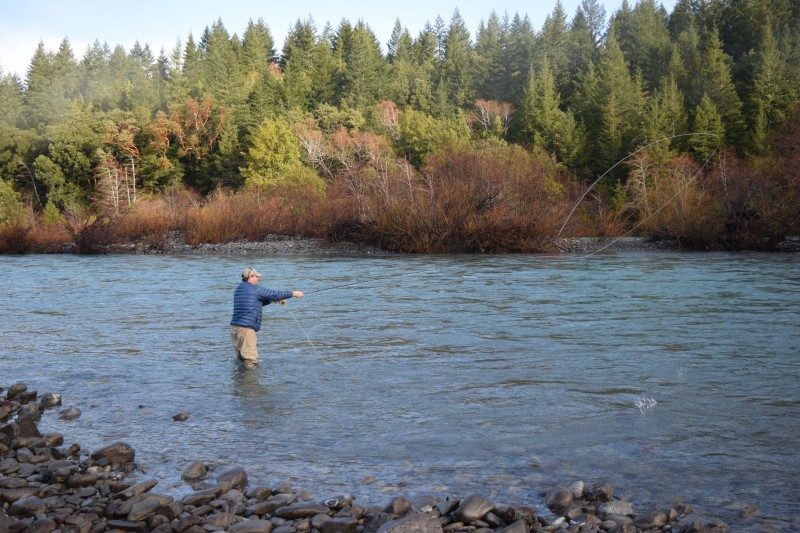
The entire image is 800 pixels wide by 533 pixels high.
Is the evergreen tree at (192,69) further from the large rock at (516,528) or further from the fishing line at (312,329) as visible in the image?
the large rock at (516,528)

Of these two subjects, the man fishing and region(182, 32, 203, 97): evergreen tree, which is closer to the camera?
the man fishing

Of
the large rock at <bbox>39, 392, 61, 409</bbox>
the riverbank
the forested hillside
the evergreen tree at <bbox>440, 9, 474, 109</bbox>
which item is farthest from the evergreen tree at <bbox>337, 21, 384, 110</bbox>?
the large rock at <bbox>39, 392, 61, 409</bbox>

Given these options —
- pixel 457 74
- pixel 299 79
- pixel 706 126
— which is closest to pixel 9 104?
pixel 299 79

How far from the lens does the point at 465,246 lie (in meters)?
35.1

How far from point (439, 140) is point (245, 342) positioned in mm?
56161

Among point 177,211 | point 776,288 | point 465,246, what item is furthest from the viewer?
point 177,211

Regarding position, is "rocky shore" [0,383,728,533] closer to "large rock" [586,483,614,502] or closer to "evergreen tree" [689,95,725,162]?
"large rock" [586,483,614,502]

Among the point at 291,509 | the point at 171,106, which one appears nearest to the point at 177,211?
the point at 171,106

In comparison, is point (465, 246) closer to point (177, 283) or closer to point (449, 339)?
point (177, 283)

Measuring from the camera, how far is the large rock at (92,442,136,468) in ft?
21.2

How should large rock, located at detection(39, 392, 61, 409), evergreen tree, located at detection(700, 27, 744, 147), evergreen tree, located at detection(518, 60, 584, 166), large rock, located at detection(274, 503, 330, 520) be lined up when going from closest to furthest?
large rock, located at detection(274, 503, 330, 520)
large rock, located at detection(39, 392, 61, 409)
evergreen tree, located at detection(700, 27, 744, 147)
evergreen tree, located at detection(518, 60, 584, 166)

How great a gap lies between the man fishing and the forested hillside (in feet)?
73.7

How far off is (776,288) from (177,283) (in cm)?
1611

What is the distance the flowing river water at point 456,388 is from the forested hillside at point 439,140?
16605 mm
